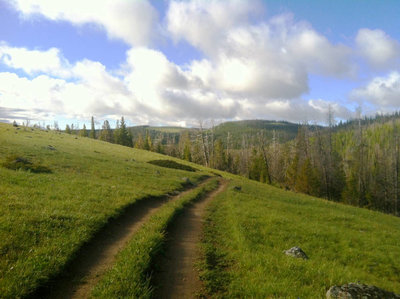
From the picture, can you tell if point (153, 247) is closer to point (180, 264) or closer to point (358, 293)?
point (180, 264)

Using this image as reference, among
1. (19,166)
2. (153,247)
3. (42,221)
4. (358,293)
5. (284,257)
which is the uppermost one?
(19,166)

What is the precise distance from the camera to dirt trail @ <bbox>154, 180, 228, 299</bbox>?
648 centimetres

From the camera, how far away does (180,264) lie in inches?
314

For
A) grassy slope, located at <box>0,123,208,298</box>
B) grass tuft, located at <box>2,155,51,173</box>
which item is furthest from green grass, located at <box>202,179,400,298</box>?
grass tuft, located at <box>2,155,51,173</box>

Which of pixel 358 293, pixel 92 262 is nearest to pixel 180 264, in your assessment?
pixel 92 262

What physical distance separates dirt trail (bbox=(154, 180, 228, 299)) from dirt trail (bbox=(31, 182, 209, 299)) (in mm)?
1793

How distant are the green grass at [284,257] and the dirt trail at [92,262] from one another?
3484mm

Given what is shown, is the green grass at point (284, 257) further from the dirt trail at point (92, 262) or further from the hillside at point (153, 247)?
the dirt trail at point (92, 262)

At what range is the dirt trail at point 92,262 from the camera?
19.0 ft

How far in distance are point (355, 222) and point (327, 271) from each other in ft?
48.7

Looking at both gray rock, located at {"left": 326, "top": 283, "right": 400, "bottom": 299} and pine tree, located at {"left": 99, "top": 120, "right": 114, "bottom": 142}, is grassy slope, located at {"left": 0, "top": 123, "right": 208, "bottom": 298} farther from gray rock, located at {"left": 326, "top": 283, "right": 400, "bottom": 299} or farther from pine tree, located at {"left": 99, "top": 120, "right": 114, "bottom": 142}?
pine tree, located at {"left": 99, "top": 120, "right": 114, "bottom": 142}

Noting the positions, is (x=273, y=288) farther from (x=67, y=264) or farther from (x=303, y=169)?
(x=303, y=169)

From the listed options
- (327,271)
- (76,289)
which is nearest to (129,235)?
(76,289)

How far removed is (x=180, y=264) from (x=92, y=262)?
3.06 metres
